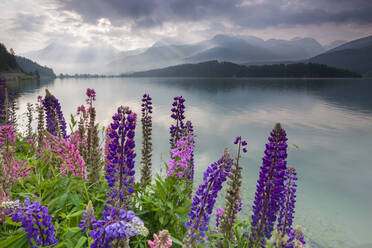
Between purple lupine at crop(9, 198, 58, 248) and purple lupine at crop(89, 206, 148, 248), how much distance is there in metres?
0.67

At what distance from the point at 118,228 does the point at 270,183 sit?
9.16 feet

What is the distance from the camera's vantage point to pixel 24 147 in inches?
325

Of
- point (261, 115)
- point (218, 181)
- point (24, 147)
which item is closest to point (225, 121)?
point (261, 115)

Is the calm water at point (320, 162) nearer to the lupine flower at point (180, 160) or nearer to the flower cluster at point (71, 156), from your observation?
the lupine flower at point (180, 160)

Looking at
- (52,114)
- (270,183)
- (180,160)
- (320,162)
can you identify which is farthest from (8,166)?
(320,162)

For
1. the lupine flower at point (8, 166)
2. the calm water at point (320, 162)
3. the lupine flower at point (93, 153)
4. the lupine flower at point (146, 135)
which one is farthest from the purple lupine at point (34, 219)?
the calm water at point (320, 162)

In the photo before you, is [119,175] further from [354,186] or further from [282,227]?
[354,186]

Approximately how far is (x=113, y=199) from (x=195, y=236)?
1.18 meters

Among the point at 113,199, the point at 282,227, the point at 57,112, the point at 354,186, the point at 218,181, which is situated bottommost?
the point at 354,186

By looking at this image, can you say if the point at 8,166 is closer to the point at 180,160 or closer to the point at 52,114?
the point at 52,114

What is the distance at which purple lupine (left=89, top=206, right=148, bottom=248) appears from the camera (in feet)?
5.73

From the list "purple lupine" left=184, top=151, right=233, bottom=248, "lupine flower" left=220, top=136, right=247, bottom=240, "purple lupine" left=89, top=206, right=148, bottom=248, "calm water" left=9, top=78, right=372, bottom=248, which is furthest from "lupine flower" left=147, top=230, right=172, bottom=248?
"calm water" left=9, top=78, right=372, bottom=248

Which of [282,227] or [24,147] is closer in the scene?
[282,227]

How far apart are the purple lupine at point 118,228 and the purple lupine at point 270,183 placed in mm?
2627
